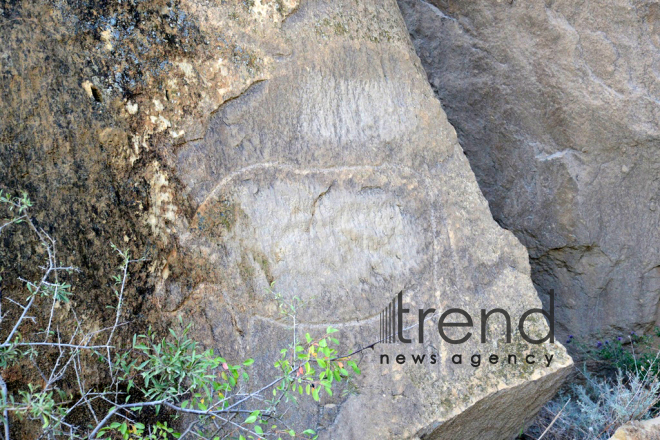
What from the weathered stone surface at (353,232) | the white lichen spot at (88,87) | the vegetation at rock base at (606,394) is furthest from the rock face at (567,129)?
the white lichen spot at (88,87)

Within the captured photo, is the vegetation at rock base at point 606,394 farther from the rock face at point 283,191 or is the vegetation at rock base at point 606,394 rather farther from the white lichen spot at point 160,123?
the white lichen spot at point 160,123

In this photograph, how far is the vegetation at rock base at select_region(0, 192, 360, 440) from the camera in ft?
5.73

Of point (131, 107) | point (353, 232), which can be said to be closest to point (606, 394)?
point (353, 232)

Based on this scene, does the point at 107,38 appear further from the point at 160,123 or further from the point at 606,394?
the point at 606,394

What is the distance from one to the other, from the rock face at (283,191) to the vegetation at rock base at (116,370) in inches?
4.5

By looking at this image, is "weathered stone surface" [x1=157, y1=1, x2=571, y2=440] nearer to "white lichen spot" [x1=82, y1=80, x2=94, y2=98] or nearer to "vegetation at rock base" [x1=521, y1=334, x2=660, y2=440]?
"white lichen spot" [x1=82, y1=80, x2=94, y2=98]

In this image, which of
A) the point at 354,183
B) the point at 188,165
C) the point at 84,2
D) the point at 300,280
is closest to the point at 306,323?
the point at 300,280

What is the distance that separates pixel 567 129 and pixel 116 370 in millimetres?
2094

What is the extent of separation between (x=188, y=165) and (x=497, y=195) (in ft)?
5.13

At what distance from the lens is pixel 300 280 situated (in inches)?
85.1

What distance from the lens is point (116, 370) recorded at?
1923 millimetres

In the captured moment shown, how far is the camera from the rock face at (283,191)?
2.02 m

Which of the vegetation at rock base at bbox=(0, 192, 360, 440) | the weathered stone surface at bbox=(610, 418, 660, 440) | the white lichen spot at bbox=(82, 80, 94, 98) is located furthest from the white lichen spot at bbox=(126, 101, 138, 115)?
the weathered stone surface at bbox=(610, 418, 660, 440)

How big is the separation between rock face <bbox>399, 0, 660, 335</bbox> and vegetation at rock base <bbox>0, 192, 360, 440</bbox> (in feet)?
4.60
